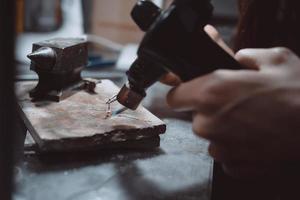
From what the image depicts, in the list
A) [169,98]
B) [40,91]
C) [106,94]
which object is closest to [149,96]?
[106,94]

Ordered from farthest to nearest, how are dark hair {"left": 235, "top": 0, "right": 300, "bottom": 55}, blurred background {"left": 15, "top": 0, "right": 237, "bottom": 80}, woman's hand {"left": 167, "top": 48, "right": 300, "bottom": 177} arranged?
blurred background {"left": 15, "top": 0, "right": 237, "bottom": 80}
dark hair {"left": 235, "top": 0, "right": 300, "bottom": 55}
woman's hand {"left": 167, "top": 48, "right": 300, "bottom": 177}

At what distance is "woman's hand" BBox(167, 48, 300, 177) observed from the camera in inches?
21.0

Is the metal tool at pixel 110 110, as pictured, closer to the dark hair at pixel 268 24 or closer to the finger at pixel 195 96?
the finger at pixel 195 96

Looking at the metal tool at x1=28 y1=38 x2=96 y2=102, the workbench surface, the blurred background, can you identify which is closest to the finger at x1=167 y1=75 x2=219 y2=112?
the workbench surface

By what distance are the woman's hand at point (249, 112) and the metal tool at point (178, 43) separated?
3 cm

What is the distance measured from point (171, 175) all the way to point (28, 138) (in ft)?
0.72

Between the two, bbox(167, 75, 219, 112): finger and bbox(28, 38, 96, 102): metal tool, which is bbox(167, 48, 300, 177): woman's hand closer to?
bbox(167, 75, 219, 112): finger

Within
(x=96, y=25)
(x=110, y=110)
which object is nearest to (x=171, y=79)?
(x=110, y=110)

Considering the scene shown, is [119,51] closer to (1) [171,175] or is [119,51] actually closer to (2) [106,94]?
(2) [106,94]

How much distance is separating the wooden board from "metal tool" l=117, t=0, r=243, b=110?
110 mm

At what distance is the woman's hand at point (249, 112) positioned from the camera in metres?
0.53

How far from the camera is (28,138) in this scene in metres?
0.67

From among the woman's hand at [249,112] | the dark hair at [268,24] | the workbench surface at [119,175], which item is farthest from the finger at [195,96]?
the dark hair at [268,24]

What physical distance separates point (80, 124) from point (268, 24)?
50cm
